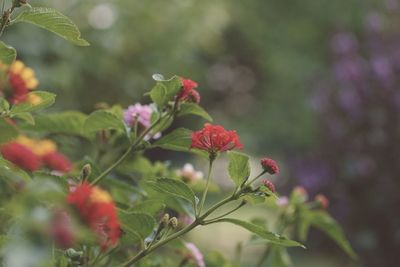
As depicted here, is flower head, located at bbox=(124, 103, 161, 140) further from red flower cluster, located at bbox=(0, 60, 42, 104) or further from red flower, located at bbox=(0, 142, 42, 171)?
red flower, located at bbox=(0, 142, 42, 171)

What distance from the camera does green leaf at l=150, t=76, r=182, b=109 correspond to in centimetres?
126

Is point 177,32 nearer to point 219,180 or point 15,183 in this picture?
point 219,180

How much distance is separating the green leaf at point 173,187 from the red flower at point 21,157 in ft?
0.62

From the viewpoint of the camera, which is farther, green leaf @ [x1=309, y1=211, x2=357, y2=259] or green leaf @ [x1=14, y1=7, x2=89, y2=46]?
green leaf @ [x1=309, y1=211, x2=357, y2=259]

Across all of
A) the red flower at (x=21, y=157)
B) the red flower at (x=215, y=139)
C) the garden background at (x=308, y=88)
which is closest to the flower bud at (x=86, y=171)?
the red flower at (x=21, y=157)

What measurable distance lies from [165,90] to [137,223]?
0.25 meters

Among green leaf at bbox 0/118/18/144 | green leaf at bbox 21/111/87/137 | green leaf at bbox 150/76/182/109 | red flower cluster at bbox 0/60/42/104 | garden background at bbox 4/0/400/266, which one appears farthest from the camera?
garden background at bbox 4/0/400/266

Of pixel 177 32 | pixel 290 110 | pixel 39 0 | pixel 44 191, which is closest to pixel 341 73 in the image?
pixel 177 32

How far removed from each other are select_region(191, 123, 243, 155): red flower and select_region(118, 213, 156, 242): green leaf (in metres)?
0.15

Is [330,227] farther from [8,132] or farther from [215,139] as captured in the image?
[8,132]

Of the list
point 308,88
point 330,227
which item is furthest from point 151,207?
point 308,88

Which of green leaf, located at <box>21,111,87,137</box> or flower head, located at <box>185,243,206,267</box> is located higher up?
green leaf, located at <box>21,111,87,137</box>

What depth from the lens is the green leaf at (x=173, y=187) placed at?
1141 mm

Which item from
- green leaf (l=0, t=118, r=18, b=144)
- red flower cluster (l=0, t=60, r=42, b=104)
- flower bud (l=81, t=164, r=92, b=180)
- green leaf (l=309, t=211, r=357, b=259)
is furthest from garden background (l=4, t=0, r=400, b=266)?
green leaf (l=0, t=118, r=18, b=144)
